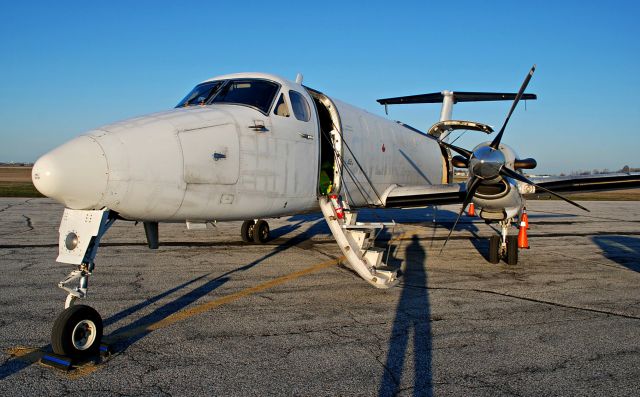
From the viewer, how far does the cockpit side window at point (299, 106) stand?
8422mm

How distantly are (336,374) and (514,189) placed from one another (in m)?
7.00

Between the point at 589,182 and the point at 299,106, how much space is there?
6.47m

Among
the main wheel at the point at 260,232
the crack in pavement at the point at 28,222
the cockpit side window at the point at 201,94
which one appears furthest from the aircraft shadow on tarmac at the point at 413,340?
the crack in pavement at the point at 28,222

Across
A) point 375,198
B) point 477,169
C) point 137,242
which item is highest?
point 477,169

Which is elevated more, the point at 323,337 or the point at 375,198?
the point at 375,198

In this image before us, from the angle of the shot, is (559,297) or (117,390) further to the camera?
(559,297)

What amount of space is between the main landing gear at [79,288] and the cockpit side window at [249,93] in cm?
296

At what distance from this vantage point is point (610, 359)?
5.07m

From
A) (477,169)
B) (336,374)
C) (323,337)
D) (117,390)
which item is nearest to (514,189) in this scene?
(477,169)

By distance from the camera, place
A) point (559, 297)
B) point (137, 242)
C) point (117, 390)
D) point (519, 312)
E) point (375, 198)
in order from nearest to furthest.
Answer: point (117, 390) → point (519, 312) → point (559, 297) → point (375, 198) → point (137, 242)

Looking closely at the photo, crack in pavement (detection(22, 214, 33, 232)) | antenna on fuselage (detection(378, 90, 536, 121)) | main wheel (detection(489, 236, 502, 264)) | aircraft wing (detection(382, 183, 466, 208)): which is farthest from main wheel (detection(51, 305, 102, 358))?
antenna on fuselage (detection(378, 90, 536, 121))

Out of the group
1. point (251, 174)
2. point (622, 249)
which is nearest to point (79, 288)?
point (251, 174)

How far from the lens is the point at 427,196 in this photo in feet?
34.6

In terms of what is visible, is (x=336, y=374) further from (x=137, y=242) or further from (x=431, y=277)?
(x=137, y=242)
